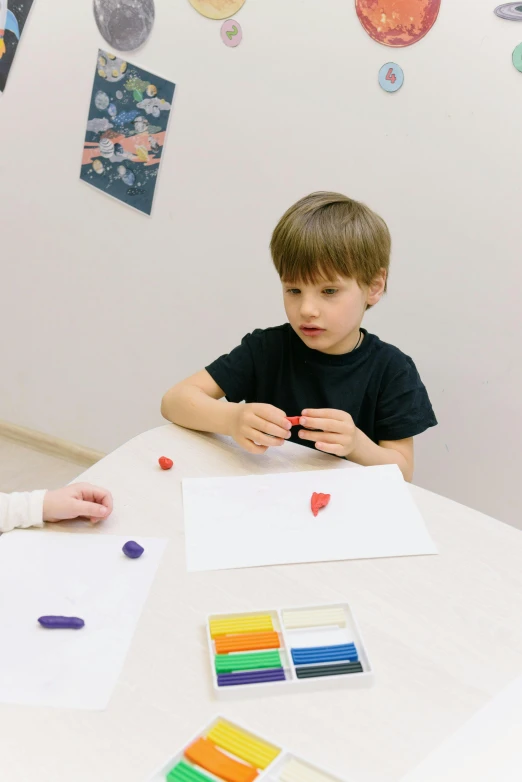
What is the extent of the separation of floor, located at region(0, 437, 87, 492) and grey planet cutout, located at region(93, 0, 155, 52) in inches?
45.6

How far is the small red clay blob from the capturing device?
2.84 feet

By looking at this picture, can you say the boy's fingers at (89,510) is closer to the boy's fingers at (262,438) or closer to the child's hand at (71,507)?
the child's hand at (71,507)

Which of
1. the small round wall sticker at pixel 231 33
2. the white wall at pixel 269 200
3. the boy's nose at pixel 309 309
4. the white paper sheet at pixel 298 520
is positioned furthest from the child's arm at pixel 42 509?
the small round wall sticker at pixel 231 33

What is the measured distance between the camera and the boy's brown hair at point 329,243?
106 cm

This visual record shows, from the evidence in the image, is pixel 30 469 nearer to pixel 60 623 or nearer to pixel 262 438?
pixel 262 438

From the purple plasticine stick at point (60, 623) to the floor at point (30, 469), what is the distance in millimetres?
1384

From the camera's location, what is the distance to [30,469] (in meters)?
2.15

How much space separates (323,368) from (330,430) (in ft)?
0.78

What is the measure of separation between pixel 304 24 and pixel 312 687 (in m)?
1.28

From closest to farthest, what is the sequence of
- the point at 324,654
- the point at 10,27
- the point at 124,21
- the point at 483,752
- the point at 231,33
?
the point at 483,752 < the point at 324,654 < the point at 231,33 < the point at 124,21 < the point at 10,27

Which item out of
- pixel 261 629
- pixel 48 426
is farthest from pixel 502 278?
pixel 48 426

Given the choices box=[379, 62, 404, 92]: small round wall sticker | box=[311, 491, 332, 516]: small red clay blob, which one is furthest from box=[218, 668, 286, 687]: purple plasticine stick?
box=[379, 62, 404, 92]: small round wall sticker

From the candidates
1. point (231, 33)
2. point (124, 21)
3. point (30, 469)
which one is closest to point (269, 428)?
point (231, 33)

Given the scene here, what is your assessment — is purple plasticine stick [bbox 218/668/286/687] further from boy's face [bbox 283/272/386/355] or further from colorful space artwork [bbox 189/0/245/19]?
colorful space artwork [bbox 189/0/245/19]
